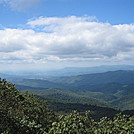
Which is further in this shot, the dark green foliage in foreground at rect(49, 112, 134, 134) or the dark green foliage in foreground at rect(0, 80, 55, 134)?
the dark green foliage in foreground at rect(0, 80, 55, 134)

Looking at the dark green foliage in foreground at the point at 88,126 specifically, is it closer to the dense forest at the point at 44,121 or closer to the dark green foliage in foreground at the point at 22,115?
the dense forest at the point at 44,121

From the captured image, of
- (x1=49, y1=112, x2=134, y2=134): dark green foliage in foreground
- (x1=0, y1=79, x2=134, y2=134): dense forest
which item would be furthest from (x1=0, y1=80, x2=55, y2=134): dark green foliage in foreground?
(x1=49, y1=112, x2=134, y2=134): dark green foliage in foreground

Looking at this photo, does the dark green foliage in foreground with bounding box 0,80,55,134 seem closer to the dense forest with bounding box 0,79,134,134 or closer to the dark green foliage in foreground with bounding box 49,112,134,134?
the dense forest with bounding box 0,79,134,134

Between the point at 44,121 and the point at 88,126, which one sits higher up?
the point at 88,126

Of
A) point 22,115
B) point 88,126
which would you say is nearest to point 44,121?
point 22,115

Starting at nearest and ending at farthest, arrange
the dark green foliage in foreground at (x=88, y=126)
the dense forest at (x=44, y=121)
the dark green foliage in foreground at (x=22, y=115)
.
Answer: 1. the dark green foliage in foreground at (x=88, y=126)
2. the dense forest at (x=44, y=121)
3. the dark green foliage in foreground at (x=22, y=115)

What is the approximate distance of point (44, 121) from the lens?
57.0 ft

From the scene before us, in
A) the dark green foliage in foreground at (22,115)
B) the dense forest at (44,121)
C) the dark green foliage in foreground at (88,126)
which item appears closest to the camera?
the dark green foliage in foreground at (88,126)


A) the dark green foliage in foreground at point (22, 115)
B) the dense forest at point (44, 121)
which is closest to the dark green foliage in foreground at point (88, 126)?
the dense forest at point (44, 121)

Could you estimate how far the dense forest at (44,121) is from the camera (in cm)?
1294

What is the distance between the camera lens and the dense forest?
12938 mm

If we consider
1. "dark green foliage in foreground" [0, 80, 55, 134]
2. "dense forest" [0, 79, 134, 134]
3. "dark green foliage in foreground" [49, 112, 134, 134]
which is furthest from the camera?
"dark green foliage in foreground" [0, 80, 55, 134]

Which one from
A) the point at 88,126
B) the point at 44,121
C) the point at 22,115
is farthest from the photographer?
the point at 44,121

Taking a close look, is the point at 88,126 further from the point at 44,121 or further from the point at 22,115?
the point at 22,115
